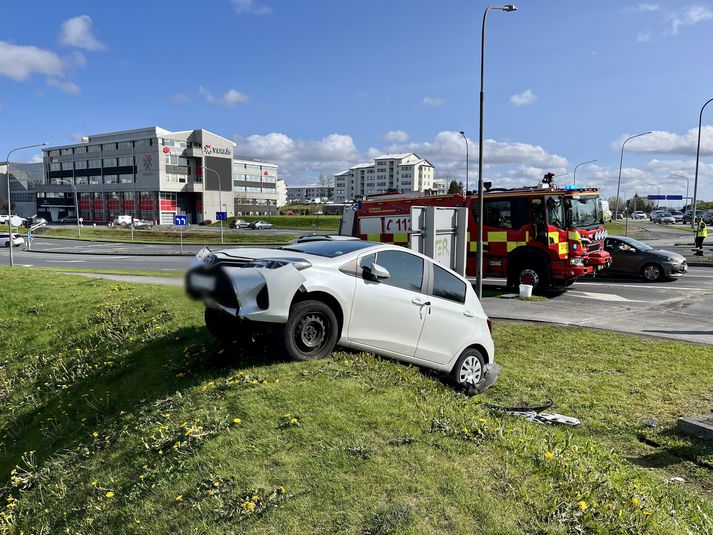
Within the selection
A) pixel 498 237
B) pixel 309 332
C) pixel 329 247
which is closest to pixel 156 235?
pixel 498 237

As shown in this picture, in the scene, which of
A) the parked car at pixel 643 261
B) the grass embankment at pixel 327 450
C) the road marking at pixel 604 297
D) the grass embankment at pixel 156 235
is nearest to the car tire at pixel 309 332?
the grass embankment at pixel 327 450

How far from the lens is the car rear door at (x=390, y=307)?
17.1 feet

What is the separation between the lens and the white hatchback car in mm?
4695

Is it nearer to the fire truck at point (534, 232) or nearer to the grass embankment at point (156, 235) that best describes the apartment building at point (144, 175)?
the grass embankment at point (156, 235)

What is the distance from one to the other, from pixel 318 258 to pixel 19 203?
121271 mm

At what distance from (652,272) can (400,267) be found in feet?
50.1

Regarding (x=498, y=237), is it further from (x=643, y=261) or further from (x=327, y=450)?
(x=327, y=450)

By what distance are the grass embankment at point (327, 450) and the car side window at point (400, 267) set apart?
852 mm

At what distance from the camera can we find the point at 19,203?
344 feet

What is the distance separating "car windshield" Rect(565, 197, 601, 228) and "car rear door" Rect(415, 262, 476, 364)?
8.63 metres

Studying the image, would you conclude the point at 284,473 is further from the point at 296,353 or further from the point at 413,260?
the point at 413,260

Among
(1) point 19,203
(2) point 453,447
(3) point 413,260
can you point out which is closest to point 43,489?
(2) point 453,447

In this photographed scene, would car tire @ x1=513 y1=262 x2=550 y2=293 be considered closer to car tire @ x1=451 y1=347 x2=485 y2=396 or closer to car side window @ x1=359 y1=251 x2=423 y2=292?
car tire @ x1=451 y1=347 x2=485 y2=396

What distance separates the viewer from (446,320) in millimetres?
5801
